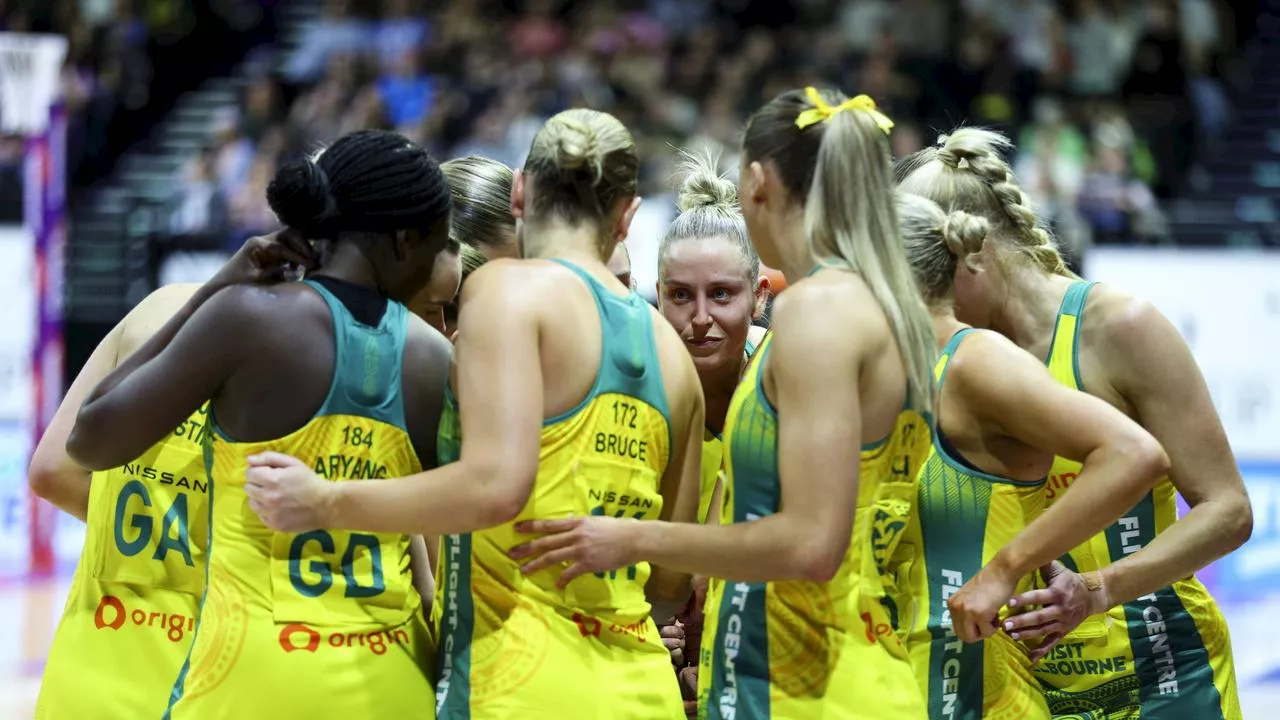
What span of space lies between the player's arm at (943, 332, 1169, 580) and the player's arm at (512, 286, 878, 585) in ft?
1.43

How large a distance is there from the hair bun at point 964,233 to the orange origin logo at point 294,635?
4.94 feet

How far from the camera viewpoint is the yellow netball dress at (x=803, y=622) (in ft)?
8.93

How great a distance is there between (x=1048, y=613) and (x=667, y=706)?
Result: 817mm

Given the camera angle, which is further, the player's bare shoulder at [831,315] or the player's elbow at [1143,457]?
the player's elbow at [1143,457]

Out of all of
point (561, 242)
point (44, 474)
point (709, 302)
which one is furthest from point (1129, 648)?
point (44, 474)

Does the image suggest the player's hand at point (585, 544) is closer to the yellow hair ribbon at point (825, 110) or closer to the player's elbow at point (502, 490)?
the player's elbow at point (502, 490)

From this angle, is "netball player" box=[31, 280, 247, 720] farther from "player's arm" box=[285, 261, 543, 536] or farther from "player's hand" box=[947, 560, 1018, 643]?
"player's hand" box=[947, 560, 1018, 643]

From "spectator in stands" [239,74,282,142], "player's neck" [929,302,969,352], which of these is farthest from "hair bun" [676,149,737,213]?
"spectator in stands" [239,74,282,142]

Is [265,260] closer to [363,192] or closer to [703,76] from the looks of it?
[363,192]

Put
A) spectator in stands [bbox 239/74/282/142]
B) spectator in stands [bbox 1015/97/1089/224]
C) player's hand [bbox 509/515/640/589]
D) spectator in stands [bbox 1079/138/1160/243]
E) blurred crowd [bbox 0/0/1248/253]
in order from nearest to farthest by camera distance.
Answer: player's hand [bbox 509/515/640/589] → spectator in stands [bbox 1079/138/1160/243] → spectator in stands [bbox 1015/97/1089/224] → blurred crowd [bbox 0/0/1248/253] → spectator in stands [bbox 239/74/282/142]

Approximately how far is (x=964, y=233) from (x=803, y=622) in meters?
0.91

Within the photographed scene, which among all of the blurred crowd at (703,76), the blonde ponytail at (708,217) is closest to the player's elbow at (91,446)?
the blonde ponytail at (708,217)

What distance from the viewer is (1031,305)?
356 centimetres

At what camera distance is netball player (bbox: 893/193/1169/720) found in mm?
2902
